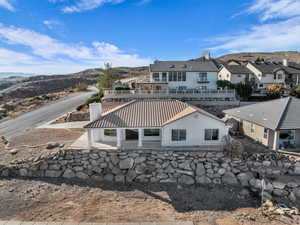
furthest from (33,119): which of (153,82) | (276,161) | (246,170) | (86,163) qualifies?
(276,161)

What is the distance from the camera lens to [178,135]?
16578 mm

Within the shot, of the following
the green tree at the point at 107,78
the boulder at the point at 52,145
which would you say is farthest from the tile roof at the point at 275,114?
the green tree at the point at 107,78

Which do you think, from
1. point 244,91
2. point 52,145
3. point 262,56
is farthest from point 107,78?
point 262,56

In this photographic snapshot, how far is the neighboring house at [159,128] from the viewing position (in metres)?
16.2

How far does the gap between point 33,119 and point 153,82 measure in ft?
66.4

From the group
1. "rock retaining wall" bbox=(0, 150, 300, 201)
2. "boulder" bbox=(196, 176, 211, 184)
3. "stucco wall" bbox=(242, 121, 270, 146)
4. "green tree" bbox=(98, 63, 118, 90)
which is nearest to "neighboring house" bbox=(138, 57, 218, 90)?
"green tree" bbox=(98, 63, 118, 90)

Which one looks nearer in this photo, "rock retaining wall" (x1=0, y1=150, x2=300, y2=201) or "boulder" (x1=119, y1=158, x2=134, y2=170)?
"rock retaining wall" (x1=0, y1=150, x2=300, y2=201)

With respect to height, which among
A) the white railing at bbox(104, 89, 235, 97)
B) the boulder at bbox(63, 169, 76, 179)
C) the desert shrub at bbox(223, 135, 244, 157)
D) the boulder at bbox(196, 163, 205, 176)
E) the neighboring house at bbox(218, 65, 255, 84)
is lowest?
the boulder at bbox(63, 169, 76, 179)

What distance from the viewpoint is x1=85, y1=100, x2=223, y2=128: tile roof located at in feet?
53.5

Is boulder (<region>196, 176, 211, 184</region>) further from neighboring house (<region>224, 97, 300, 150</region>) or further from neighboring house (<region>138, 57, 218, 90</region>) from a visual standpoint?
neighboring house (<region>138, 57, 218, 90</region>)

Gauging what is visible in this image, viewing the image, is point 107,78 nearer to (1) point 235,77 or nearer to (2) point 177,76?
(2) point 177,76

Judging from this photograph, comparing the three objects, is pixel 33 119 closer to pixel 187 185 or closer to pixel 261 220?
pixel 187 185

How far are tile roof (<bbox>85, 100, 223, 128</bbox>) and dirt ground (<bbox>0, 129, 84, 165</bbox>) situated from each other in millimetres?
4578

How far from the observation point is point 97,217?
35.1ft
